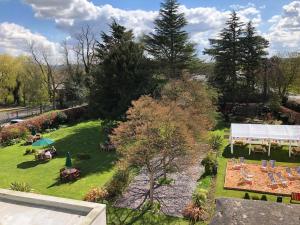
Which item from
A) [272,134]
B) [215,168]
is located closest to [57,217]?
[215,168]

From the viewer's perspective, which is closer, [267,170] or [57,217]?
[57,217]

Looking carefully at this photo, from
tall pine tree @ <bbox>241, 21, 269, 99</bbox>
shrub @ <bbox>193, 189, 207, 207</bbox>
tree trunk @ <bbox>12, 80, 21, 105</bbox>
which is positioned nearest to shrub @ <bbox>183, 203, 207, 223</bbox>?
shrub @ <bbox>193, 189, 207, 207</bbox>

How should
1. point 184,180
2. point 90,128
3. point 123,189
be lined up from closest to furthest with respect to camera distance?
point 123,189 < point 184,180 < point 90,128

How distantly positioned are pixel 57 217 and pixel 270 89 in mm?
43816

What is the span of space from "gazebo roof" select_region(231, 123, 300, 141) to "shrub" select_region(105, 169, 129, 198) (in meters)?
11.2

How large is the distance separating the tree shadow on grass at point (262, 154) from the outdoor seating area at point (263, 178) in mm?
1585

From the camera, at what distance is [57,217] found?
29.8 feet

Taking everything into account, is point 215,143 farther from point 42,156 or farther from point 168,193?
point 42,156

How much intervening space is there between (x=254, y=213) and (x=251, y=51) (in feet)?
139

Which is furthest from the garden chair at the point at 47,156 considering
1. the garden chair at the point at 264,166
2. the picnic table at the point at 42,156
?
the garden chair at the point at 264,166

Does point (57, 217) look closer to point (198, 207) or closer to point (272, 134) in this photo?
point (198, 207)

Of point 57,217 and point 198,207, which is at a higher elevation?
point 57,217

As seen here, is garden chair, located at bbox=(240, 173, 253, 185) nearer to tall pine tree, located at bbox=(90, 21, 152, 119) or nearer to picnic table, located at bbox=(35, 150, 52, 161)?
tall pine tree, located at bbox=(90, 21, 152, 119)

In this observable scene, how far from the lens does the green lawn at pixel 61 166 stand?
2061 centimetres
